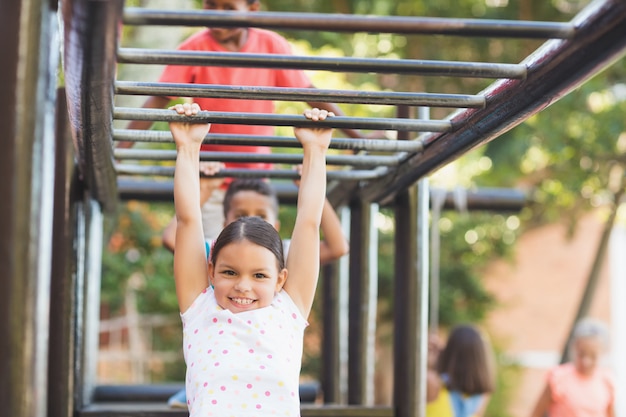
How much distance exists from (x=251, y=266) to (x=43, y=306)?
2.43 feet

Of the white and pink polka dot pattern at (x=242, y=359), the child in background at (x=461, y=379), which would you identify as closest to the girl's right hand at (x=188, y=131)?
the white and pink polka dot pattern at (x=242, y=359)

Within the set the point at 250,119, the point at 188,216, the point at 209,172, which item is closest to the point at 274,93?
the point at 250,119

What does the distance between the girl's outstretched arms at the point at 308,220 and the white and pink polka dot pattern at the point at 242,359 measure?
52mm

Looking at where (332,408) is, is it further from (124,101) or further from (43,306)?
(124,101)

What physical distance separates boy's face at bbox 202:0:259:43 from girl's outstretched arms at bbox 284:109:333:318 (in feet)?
2.54

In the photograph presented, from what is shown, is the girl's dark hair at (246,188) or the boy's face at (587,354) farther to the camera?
the boy's face at (587,354)

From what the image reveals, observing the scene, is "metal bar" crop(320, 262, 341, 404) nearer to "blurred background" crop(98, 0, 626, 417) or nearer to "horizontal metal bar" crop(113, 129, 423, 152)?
"horizontal metal bar" crop(113, 129, 423, 152)

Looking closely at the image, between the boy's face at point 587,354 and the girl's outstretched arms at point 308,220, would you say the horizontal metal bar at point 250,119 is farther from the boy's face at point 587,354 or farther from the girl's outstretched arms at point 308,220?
the boy's face at point 587,354

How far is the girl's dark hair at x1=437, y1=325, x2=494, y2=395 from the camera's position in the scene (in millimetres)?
4848

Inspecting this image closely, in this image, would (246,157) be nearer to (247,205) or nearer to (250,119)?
(247,205)

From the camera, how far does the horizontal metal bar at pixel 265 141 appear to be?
2289 mm

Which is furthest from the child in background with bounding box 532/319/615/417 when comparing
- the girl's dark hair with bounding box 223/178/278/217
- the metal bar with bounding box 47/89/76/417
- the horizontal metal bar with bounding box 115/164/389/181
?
the metal bar with bounding box 47/89/76/417

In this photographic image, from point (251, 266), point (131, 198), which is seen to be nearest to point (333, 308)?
point (131, 198)

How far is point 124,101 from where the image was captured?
6129mm
